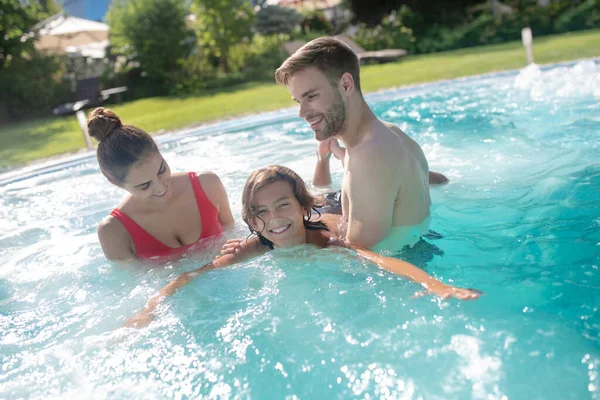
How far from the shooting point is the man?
9.37 ft

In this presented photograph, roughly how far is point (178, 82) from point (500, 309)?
16.6 meters

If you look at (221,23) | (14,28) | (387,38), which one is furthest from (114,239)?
(387,38)

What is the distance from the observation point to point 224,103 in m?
13.1

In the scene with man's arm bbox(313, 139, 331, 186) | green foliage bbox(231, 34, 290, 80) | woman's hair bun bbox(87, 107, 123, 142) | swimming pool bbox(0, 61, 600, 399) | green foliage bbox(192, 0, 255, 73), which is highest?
green foliage bbox(192, 0, 255, 73)

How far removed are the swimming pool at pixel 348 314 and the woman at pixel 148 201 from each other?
200 millimetres

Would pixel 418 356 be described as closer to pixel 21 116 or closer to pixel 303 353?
pixel 303 353

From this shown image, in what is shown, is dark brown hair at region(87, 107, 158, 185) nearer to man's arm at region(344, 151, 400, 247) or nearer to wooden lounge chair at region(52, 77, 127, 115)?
man's arm at region(344, 151, 400, 247)

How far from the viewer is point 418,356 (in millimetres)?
2336

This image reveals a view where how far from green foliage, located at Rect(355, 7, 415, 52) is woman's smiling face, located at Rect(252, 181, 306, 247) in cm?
1844

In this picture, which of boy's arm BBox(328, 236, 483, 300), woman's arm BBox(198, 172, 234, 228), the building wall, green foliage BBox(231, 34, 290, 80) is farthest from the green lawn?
the building wall

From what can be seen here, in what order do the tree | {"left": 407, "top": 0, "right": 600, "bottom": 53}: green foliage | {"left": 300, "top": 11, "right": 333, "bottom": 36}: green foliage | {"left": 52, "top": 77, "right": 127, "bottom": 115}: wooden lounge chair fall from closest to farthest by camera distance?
1. {"left": 52, "top": 77, "right": 127, "bottom": 115}: wooden lounge chair
2. {"left": 407, "top": 0, "right": 600, "bottom": 53}: green foliage
3. the tree
4. {"left": 300, "top": 11, "right": 333, "bottom": 36}: green foliage

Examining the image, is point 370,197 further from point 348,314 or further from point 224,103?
point 224,103

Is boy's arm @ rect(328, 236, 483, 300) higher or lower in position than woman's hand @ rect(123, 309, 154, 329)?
higher

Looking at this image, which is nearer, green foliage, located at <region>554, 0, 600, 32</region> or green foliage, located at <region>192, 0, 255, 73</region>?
green foliage, located at <region>192, 0, 255, 73</region>
